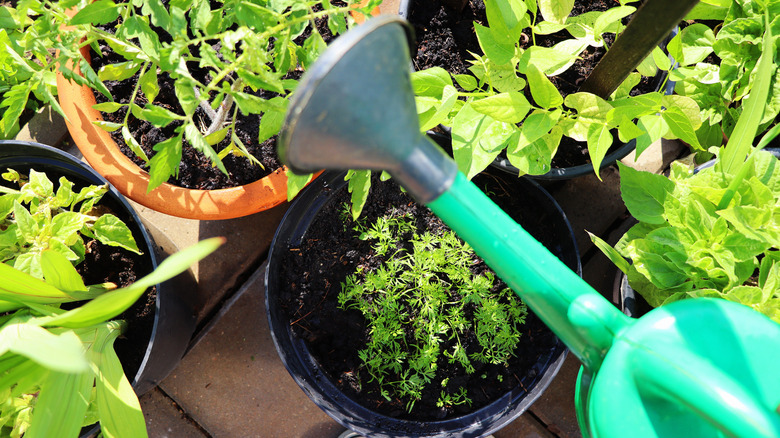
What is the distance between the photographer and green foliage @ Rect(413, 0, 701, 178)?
0.80m

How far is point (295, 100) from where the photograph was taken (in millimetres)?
331

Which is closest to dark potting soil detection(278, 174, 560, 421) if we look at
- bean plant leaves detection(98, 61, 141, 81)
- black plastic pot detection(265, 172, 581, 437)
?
black plastic pot detection(265, 172, 581, 437)

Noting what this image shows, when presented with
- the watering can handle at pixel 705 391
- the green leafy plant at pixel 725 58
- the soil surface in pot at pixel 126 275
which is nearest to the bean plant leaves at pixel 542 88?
the green leafy plant at pixel 725 58

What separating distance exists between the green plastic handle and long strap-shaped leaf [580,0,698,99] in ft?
1.10

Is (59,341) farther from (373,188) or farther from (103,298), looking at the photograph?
(373,188)

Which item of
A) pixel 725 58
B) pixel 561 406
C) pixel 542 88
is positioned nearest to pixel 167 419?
pixel 561 406

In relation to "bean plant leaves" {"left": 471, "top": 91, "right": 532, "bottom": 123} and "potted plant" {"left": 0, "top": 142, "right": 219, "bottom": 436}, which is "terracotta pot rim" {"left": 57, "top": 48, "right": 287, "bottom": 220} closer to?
"potted plant" {"left": 0, "top": 142, "right": 219, "bottom": 436}

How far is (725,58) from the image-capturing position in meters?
1.01

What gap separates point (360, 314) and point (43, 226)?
24.1 inches

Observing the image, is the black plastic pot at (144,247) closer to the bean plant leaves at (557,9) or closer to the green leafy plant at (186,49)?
the green leafy plant at (186,49)

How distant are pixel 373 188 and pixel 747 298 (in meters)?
0.71

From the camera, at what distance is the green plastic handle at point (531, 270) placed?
1.47ft

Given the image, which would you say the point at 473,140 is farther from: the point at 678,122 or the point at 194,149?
the point at 194,149

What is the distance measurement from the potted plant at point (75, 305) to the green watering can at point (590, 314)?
307 millimetres
